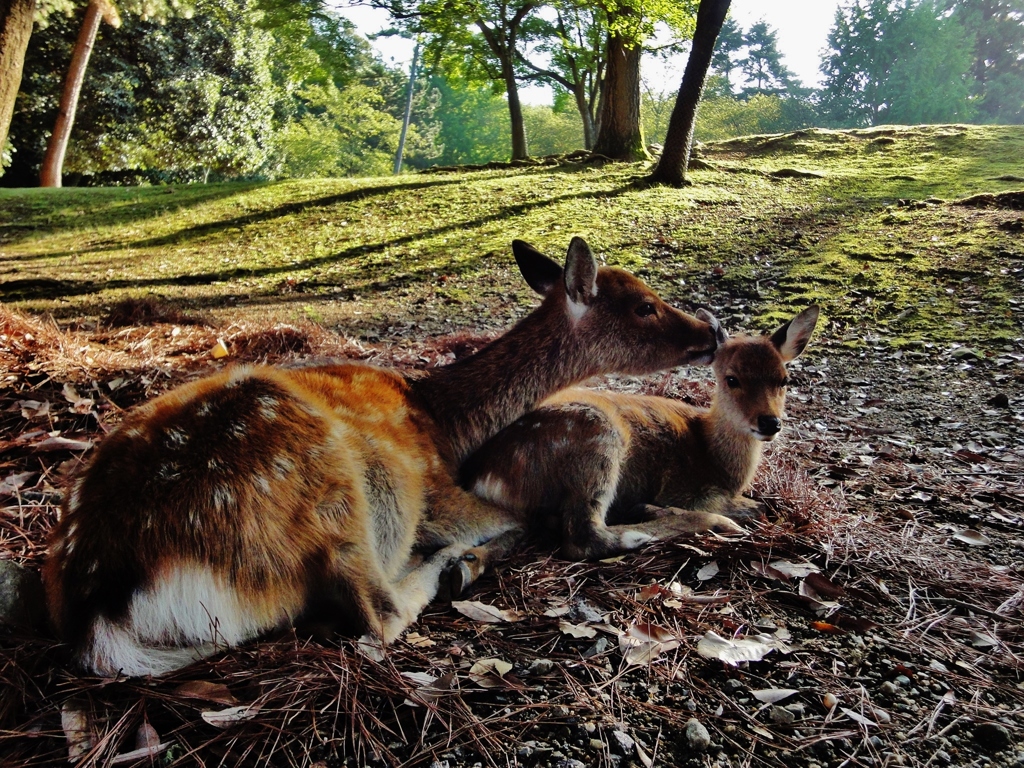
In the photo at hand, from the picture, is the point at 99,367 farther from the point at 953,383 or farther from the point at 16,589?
the point at 953,383

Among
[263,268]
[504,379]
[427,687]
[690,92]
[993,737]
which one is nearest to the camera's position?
[993,737]

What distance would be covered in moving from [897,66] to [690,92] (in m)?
44.6

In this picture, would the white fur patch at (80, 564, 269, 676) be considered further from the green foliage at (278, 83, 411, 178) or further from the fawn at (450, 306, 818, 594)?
the green foliage at (278, 83, 411, 178)

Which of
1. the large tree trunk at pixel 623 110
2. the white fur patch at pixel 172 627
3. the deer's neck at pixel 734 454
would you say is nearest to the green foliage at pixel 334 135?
the large tree trunk at pixel 623 110

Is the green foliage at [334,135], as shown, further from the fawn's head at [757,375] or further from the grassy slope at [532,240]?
the fawn's head at [757,375]

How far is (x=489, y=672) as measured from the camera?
2.13 metres

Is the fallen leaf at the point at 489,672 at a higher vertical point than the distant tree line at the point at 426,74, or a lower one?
lower

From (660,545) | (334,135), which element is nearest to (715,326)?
(660,545)

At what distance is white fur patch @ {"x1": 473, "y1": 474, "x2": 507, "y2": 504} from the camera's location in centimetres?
328

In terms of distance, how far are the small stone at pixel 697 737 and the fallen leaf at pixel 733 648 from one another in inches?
13.4

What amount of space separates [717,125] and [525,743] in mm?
42495

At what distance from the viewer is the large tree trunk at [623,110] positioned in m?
15.0

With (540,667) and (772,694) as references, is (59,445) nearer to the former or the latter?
(540,667)

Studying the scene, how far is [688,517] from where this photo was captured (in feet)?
10.8
